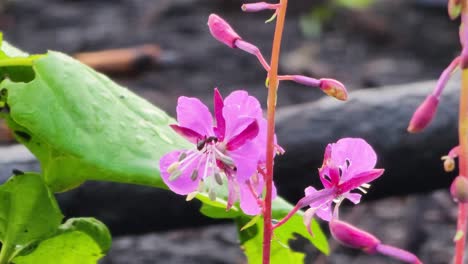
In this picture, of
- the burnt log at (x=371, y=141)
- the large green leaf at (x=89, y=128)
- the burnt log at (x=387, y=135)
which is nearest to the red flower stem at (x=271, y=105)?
the large green leaf at (x=89, y=128)

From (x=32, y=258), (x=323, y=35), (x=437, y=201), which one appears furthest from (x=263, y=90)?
(x=32, y=258)

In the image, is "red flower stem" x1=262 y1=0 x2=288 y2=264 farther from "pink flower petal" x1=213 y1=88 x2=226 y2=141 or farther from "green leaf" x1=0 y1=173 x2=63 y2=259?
"green leaf" x1=0 y1=173 x2=63 y2=259

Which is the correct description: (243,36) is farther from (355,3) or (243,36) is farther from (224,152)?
(224,152)

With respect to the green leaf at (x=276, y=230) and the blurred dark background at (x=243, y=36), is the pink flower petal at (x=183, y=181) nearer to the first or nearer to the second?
the green leaf at (x=276, y=230)

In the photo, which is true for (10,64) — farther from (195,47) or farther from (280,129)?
(195,47)

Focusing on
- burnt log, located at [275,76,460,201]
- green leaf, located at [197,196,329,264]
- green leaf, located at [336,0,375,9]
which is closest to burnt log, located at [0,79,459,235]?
burnt log, located at [275,76,460,201]

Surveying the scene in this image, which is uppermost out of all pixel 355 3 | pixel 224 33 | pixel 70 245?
pixel 355 3

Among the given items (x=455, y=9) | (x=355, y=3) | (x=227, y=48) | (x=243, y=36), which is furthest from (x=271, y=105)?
(x=355, y=3)
